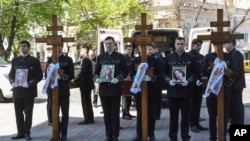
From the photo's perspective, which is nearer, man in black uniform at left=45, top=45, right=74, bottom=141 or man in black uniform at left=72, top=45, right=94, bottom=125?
man in black uniform at left=45, top=45, right=74, bottom=141

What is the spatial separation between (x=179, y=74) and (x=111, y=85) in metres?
1.31

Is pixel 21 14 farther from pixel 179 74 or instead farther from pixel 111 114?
pixel 179 74

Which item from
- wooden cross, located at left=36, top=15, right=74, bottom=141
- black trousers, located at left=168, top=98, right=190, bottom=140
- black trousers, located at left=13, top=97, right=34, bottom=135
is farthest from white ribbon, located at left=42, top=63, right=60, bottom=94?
black trousers, located at left=168, top=98, right=190, bottom=140

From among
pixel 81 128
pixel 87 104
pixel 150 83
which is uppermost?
pixel 150 83

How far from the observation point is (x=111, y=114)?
900 centimetres

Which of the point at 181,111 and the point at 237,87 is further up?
the point at 237,87

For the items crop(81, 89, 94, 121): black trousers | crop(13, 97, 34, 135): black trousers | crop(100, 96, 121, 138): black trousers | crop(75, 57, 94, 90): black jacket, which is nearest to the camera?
crop(100, 96, 121, 138): black trousers

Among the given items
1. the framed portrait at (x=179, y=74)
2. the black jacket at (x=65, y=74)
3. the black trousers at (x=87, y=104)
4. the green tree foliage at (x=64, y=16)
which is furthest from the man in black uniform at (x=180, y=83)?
the green tree foliage at (x=64, y=16)

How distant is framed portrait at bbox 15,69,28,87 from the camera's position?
9.34m

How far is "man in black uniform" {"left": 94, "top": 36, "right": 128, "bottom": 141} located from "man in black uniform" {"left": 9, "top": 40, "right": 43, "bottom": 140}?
134cm

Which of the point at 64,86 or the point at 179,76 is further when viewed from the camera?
the point at 64,86

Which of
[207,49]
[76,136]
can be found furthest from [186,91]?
[207,49]

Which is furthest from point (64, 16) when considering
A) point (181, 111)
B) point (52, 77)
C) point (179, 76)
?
point (179, 76)

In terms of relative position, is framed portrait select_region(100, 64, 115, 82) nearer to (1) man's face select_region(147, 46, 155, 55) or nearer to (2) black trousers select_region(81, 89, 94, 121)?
(1) man's face select_region(147, 46, 155, 55)
